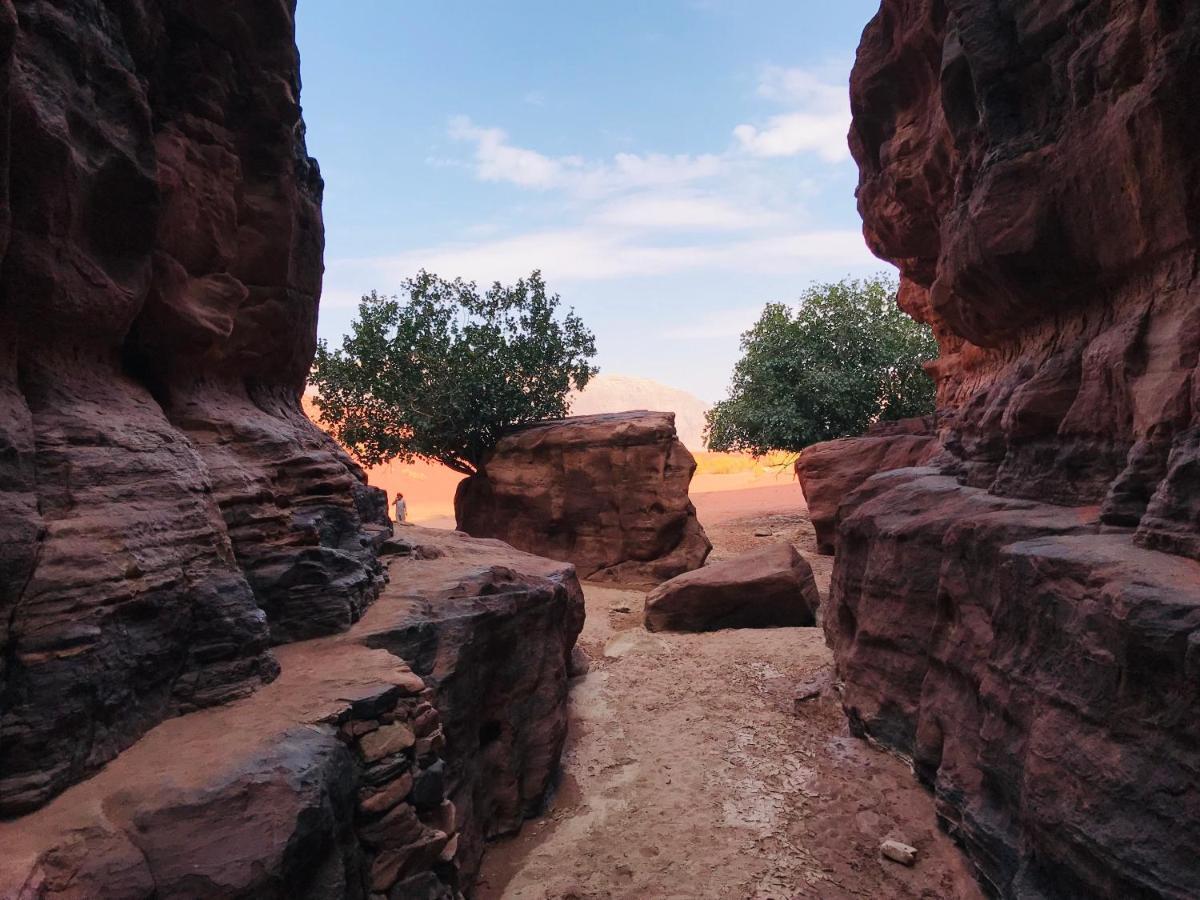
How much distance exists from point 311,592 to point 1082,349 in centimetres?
782

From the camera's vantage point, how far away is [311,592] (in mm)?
6680

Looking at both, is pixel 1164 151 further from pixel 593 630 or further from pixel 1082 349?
pixel 593 630

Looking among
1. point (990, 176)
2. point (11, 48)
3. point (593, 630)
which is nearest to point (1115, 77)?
point (990, 176)

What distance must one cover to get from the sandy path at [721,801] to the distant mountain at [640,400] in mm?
131880

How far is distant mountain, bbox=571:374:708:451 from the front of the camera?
500ft

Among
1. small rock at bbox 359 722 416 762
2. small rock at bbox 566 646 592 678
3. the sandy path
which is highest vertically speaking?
small rock at bbox 359 722 416 762

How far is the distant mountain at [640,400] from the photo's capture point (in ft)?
500

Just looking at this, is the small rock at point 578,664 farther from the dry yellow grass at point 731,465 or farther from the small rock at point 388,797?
the dry yellow grass at point 731,465

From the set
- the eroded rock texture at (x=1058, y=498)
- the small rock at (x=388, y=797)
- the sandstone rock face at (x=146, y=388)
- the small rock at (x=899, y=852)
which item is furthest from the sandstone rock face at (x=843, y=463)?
the small rock at (x=388, y=797)

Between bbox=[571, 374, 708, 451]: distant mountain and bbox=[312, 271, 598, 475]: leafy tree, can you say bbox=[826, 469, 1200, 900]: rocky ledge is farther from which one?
bbox=[571, 374, 708, 451]: distant mountain

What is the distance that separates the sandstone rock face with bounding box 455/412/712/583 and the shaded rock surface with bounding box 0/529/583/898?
931 centimetres

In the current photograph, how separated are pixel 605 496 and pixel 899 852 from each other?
12.0m

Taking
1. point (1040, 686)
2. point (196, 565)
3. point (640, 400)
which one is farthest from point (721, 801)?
point (640, 400)

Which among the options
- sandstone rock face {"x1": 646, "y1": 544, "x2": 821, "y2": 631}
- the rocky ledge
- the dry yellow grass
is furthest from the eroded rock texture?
the dry yellow grass
